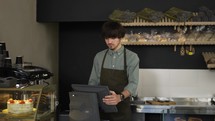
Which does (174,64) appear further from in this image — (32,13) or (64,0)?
(32,13)

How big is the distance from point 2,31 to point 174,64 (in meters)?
2.17

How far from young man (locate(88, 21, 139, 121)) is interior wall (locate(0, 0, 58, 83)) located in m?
0.84

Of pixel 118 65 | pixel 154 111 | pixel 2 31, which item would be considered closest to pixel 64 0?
pixel 2 31

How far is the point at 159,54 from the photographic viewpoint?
400 cm

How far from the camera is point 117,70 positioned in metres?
2.69

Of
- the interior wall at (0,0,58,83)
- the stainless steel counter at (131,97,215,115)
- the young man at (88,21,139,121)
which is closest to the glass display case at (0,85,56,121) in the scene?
the young man at (88,21,139,121)

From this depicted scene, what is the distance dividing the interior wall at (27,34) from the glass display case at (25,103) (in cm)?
Answer: 81

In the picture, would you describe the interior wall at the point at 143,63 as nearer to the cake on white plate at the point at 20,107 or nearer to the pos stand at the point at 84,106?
the pos stand at the point at 84,106

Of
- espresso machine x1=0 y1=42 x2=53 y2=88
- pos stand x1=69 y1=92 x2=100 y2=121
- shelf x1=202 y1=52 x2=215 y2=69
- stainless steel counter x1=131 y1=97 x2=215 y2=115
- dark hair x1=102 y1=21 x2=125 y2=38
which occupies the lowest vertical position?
stainless steel counter x1=131 y1=97 x2=215 y2=115

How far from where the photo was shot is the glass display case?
1.98 metres

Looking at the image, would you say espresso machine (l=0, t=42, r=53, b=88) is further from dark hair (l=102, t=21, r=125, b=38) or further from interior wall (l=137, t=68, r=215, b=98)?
interior wall (l=137, t=68, r=215, b=98)

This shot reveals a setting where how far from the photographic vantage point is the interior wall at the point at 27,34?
9.34 ft

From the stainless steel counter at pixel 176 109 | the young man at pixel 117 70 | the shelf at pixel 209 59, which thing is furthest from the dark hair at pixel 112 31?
the shelf at pixel 209 59

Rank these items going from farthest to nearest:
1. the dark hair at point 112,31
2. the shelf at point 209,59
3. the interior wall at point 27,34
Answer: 1. the shelf at point 209,59
2. the interior wall at point 27,34
3. the dark hair at point 112,31
